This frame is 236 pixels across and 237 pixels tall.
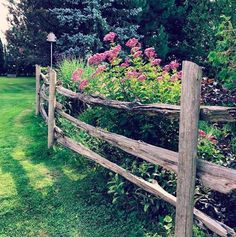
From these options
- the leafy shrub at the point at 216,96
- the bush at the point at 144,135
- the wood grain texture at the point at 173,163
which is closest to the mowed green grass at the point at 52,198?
the bush at the point at 144,135

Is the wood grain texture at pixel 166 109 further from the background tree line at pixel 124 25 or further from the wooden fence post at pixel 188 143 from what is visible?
the background tree line at pixel 124 25

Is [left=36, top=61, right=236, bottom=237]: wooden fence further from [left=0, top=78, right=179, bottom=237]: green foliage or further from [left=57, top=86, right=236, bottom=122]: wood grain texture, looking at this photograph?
[left=0, top=78, right=179, bottom=237]: green foliage

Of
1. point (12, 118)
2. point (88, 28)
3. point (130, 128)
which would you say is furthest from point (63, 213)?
point (88, 28)

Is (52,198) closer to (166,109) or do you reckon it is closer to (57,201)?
(57,201)

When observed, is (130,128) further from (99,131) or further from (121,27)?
(121,27)

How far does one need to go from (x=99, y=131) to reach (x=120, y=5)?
1296cm

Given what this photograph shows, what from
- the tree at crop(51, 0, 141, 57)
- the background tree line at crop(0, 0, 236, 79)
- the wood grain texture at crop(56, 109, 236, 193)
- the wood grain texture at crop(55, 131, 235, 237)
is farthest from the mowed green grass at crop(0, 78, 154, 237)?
the background tree line at crop(0, 0, 236, 79)

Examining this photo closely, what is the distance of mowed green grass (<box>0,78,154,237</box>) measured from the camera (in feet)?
12.6

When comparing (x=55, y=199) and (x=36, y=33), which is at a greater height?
(x=36, y=33)

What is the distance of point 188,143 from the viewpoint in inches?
111

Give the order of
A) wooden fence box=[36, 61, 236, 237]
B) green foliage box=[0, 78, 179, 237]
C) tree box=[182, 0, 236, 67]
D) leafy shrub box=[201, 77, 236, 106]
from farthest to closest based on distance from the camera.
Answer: tree box=[182, 0, 236, 67] < leafy shrub box=[201, 77, 236, 106] < green foliage box=[0, 78, 179, 237] < wooden fence box=[36, 61, 236, 237]

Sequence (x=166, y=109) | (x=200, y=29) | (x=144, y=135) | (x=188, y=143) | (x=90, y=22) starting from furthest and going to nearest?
1. (x=200, y=29)
2. (x=90, y=22)
3. (x=144, y=135)
4. (x=166, y=109)
5. (x=188, y=143)

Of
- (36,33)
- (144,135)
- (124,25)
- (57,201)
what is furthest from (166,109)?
(36,33)

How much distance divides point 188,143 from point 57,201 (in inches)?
87.4
